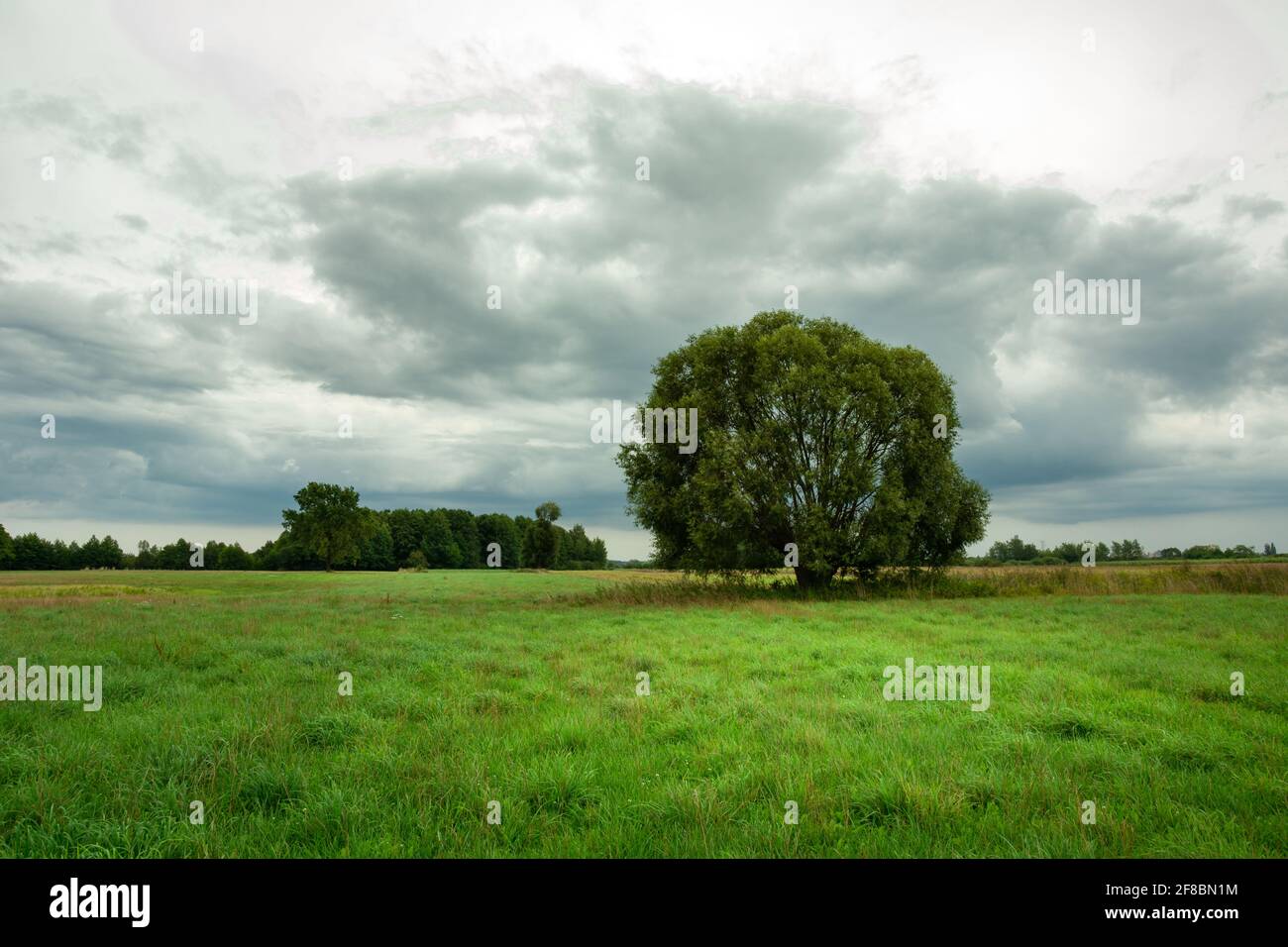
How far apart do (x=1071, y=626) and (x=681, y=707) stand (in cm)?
1542

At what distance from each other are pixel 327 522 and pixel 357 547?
→ 6916 mm

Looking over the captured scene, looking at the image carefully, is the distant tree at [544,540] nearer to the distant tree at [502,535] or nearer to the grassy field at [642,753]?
the distant tree at [502,535]

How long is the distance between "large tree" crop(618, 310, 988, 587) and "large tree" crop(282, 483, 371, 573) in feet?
305

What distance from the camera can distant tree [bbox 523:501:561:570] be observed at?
4628 inches

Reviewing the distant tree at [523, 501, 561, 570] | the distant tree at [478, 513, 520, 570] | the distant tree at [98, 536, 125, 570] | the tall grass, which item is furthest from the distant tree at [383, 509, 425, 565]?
the tall grass

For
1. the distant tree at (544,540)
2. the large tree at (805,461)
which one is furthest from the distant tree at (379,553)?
the large tree at (805,461)

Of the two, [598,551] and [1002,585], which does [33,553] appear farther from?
[1002,585]

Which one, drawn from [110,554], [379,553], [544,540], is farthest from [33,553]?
[544,540]

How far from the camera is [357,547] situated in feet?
373

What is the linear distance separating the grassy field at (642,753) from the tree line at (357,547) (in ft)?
345

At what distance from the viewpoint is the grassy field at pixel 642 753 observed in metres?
4.82
